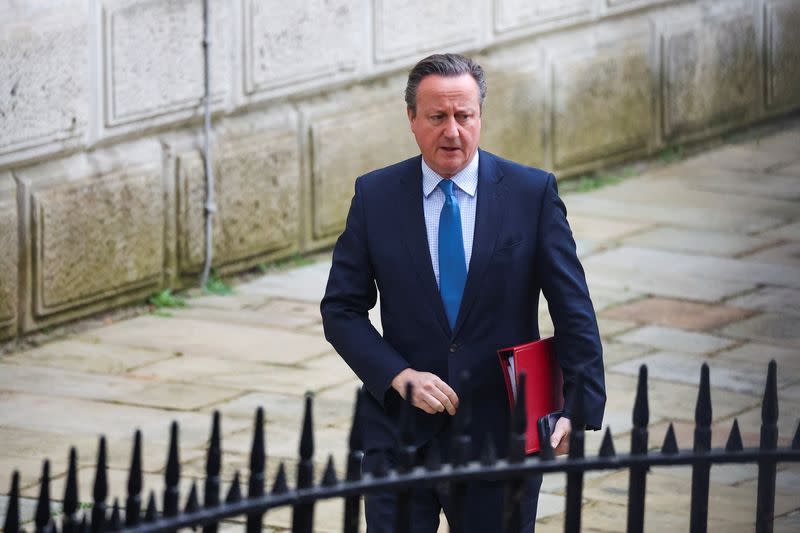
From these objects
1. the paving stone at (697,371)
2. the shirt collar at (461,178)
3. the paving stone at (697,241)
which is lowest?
the paving stone at (697,371)

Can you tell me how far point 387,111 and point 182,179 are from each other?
1633 mm

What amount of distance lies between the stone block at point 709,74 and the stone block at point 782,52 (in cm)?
16

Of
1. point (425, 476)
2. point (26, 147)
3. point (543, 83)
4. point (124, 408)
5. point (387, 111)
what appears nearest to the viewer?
point (425, 476)

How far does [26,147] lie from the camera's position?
8.48 m

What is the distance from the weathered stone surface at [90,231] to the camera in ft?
28.0

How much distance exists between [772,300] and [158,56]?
3288 mm

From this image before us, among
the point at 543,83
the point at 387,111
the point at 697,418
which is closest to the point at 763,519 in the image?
the point at 697,418

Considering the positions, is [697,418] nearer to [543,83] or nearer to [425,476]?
[425,476]

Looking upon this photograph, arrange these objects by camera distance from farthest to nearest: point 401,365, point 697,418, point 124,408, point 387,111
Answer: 1. point 387,111
2. point 124,408
3. point 401,365
4. point 697,418

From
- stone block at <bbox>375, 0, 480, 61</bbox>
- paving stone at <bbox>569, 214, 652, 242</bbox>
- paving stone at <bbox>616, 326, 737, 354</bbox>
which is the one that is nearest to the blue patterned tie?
paving stone at <bbox>616, 326, 737, 354</bbox>

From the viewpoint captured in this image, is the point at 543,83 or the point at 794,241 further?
the point at 543,83

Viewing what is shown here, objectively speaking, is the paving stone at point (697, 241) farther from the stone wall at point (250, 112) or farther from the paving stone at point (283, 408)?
the paving stone at point (283, 408)

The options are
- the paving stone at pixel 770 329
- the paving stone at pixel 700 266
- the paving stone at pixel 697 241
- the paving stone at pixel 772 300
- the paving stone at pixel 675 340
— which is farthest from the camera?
the paving stone at pixel 697 241

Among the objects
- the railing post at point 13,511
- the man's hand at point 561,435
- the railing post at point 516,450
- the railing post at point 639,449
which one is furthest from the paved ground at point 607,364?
the railing post at point 13,511
